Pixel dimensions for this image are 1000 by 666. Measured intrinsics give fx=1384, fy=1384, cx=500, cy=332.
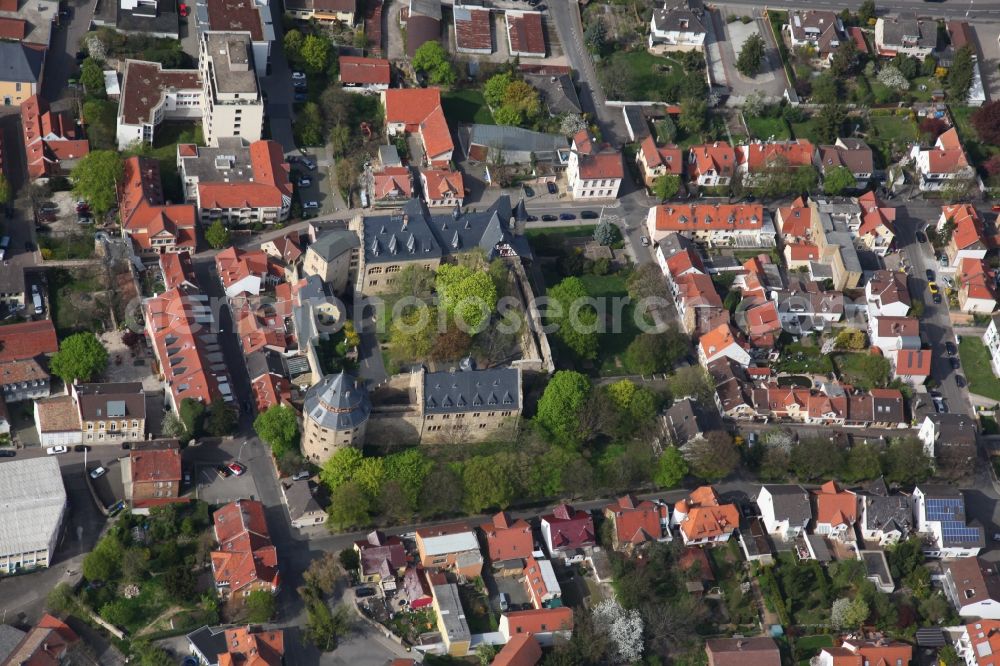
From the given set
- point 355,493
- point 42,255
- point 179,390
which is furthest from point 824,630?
point 42,255

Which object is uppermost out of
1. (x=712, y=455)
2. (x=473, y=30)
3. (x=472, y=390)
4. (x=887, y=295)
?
(x=473, y=30)

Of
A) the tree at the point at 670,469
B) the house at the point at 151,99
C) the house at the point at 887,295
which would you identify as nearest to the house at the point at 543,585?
the tree at the point at 670,469

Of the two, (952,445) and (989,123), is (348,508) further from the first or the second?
(989,123)

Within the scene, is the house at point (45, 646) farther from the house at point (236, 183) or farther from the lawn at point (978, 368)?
the lawn at point (978, 368)

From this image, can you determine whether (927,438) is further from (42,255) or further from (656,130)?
(42,255)

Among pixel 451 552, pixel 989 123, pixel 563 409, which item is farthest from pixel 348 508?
pixel 989 123

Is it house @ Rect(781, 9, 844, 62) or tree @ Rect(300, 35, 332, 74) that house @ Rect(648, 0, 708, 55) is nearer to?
house @ Rect(781, 9, 844, 62)
